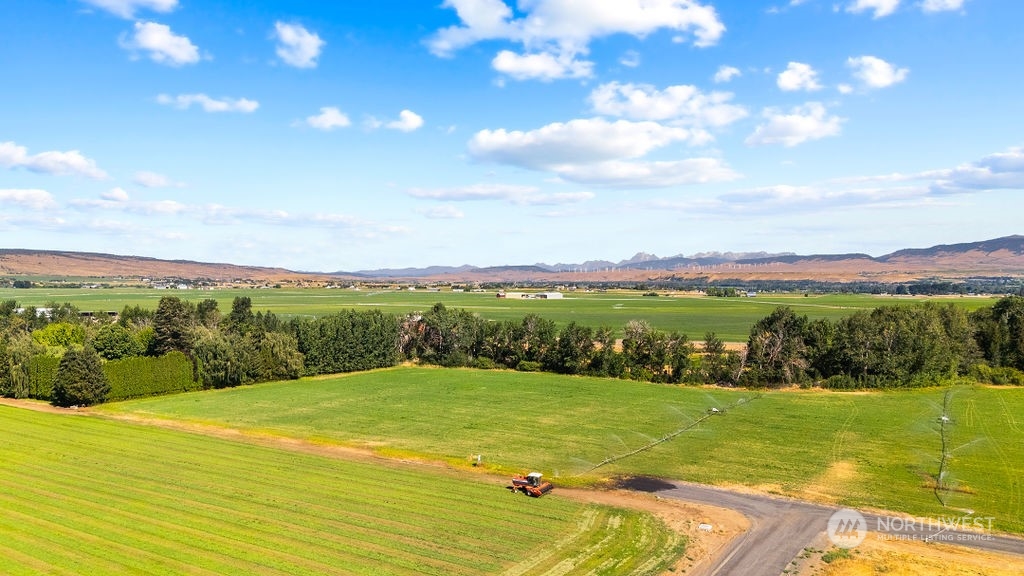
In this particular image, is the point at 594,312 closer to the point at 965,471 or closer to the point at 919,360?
the point at 919,360

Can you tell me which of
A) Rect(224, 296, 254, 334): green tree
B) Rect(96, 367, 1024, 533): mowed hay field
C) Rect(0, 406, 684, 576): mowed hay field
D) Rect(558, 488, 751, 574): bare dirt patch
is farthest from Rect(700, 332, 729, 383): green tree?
Rect(224, 296, 254, 334): green tree

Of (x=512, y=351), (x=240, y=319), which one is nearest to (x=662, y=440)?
(x=512, y=351)

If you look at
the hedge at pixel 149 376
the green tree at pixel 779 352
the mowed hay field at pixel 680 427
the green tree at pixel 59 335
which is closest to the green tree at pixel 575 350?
the mowed hay field at pixel 680 427

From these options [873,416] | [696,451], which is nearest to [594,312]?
[873,416]

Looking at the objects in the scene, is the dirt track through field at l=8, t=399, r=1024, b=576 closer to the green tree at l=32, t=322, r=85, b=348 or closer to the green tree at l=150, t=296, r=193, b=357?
the green tree at l=150, t=296, r=193, b=357

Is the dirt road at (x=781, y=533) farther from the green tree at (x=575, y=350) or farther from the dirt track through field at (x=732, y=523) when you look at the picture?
the green tree at (x=575, y=350)

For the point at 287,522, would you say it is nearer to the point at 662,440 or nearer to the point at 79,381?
the point at 662,440
